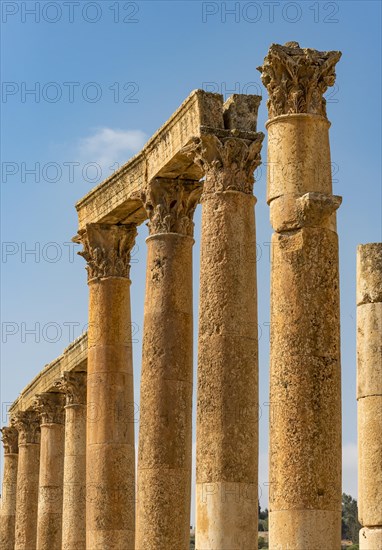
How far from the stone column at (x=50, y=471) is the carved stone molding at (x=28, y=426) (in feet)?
16.4

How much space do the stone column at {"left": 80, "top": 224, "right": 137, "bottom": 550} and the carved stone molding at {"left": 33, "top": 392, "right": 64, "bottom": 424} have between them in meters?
17.8

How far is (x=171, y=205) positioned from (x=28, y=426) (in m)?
30.7

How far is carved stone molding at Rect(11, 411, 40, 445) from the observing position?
63344 millimetres

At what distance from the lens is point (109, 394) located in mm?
39188

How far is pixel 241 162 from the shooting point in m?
30.6

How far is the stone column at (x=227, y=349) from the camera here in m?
28.2

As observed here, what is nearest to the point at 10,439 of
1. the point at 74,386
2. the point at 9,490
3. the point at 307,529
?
the point at 9,490

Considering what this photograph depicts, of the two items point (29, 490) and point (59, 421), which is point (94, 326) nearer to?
point (59, 421)

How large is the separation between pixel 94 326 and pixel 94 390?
2014mm

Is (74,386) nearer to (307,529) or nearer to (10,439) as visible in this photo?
(10,439)

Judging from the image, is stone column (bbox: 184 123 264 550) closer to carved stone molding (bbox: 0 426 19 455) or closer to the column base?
the column base

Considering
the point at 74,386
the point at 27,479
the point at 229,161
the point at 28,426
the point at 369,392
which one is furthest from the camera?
the point at 28,426

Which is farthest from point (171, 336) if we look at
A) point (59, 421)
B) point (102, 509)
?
point (59, 421)

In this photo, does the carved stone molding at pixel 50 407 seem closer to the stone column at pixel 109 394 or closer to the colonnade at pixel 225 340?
the colonnade at pixel 225 340
